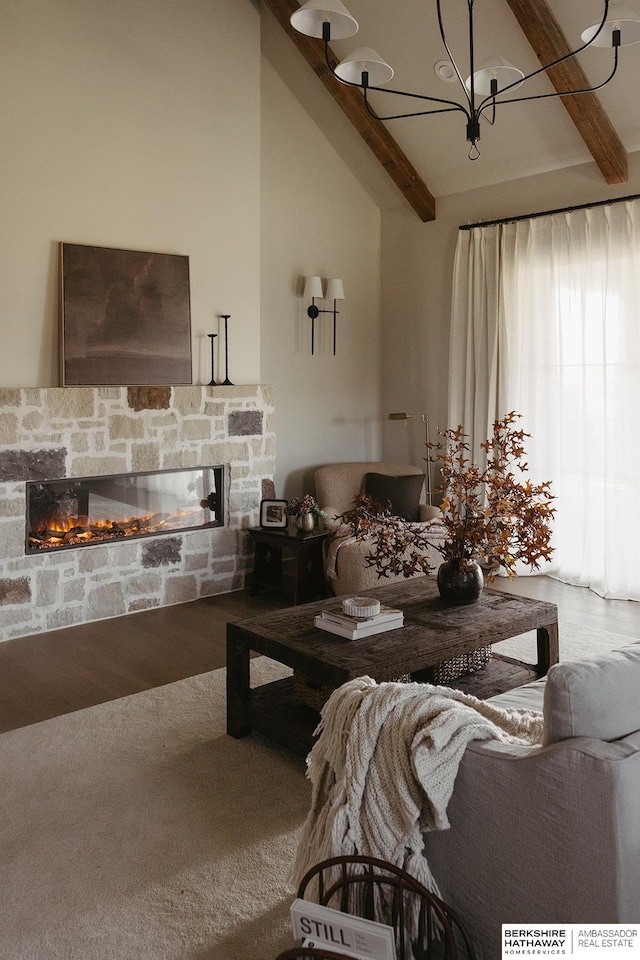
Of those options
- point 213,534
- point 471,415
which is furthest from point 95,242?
point 471,415

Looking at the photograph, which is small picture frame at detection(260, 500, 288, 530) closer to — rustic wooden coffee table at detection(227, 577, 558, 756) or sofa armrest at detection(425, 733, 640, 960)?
rustic wooden coffee table at detection(227, 577, 558, 756)

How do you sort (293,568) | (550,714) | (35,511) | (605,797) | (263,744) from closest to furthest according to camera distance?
(605,797) → (550,714) → (263,744) → (35,511) → (293,568)

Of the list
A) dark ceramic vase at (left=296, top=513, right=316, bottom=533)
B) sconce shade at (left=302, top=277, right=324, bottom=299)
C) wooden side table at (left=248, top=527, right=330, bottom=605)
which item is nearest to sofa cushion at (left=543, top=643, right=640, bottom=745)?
wooden side table at (left=248, top=527, right=330, bottom=605)

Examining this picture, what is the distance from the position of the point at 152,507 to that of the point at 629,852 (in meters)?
3.94

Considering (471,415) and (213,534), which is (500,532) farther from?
(471,415)

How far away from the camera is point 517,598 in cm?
360

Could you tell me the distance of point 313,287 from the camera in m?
6.11

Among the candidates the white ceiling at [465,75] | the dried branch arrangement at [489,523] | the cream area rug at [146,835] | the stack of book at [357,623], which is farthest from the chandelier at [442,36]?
the cream area rug at [146,835]

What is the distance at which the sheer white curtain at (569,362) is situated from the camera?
16.9ft

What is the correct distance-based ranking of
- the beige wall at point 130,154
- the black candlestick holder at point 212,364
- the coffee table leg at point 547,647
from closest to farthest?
1. the coffee table leg at point 547,647
2. the beige wall at point 130,154
3. the black candlestick holder at point 212,364

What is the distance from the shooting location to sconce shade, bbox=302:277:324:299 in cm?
610

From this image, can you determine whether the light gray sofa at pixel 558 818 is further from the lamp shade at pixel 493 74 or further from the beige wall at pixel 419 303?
the beige wall at pixel 419 303

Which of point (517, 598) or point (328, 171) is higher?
point (328, 171)

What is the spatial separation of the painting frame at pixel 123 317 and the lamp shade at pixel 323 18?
213 cm
